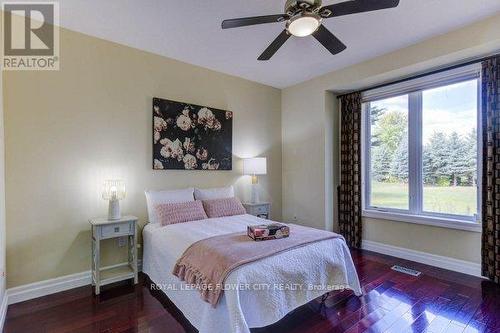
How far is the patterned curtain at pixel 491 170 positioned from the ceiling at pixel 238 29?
2.30 feet

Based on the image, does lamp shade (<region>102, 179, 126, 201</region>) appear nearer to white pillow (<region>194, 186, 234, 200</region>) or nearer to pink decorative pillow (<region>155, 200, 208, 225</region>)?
pink decorative pillow (<region>155, 200, 208, 225</region>)

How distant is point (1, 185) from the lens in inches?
91.0

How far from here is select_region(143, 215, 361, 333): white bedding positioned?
1.78 m

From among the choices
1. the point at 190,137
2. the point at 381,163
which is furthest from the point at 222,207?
the point at 381,163

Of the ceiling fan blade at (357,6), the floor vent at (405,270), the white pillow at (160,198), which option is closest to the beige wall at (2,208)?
the white pillow at (160,198)

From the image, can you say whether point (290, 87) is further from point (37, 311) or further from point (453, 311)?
point (37, 311)

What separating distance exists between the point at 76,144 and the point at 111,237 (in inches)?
42.5

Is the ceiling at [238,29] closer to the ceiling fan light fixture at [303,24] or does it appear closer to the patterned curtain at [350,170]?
the ceiling fan light fixture at [303,24]

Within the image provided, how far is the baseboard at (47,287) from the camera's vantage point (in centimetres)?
249

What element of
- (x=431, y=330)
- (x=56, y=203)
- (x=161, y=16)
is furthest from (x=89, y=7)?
(x=431, y=330)

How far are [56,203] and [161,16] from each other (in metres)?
2.19

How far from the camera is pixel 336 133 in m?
4.41

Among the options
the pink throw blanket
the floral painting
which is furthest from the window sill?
the floral painting

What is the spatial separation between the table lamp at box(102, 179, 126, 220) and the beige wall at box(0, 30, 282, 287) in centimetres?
17
